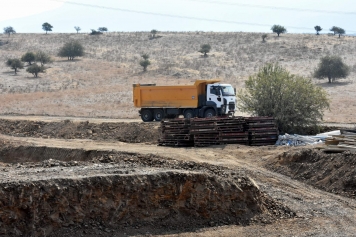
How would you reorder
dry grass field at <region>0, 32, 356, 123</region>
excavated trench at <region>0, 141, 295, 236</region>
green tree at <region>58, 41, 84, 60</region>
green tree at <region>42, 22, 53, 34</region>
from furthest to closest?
green tree at <region>42, 22, 53, 34</region>, green tree at <region>58, 41, 84, 60</region>, dry grass field at <region>0, 32, 356, 123</region>, excavated trench at <region>0, 141, 295, 236</region>

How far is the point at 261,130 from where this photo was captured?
2564 centimetres

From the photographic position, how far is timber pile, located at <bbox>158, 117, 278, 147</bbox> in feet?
83.1

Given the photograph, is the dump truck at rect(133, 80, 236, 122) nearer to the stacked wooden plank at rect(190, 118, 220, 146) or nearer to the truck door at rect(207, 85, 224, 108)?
the truck door at rect(207, 85, 224, 108)

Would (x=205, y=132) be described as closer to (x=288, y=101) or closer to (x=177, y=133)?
(x=177, y=133)

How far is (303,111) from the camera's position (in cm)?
2872

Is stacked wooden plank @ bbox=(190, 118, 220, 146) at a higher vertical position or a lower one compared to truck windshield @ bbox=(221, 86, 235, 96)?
lower

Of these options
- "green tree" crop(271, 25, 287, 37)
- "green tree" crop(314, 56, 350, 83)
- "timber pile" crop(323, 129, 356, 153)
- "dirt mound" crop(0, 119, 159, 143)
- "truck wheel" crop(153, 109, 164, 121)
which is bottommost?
"dirt mound" crop(0, 119, 159, 143)

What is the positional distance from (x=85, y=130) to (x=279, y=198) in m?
18.5

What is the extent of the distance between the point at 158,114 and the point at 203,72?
28605 millimetres

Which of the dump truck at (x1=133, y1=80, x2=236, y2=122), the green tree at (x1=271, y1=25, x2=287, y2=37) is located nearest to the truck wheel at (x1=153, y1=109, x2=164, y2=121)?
the dump truck at (x1=133, y1=80, x2=236, y2=122)

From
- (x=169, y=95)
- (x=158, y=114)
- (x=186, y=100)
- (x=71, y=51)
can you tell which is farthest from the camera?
(x=71, y=51)

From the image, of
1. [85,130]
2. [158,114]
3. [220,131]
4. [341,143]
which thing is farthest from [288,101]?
[85,130]

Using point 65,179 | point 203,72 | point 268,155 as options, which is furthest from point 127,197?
point 203,72

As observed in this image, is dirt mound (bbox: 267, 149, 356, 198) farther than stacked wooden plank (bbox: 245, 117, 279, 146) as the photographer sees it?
No
